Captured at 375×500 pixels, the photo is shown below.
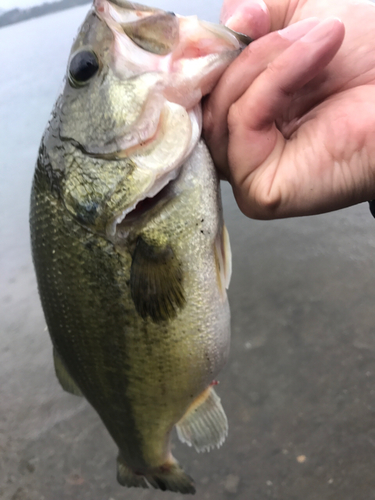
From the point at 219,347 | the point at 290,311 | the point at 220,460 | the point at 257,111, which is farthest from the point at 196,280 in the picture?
the point at 290,311

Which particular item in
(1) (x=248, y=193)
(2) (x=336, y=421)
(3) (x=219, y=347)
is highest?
(1) (x=248, y=193)

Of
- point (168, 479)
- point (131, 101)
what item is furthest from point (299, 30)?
point (168, 479)

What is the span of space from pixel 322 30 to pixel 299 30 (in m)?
0.07

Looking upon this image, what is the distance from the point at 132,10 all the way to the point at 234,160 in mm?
368

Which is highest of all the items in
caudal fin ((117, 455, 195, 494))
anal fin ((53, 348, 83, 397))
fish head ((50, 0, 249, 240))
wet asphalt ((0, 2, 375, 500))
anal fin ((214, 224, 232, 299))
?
fish head ((50, 0, 249, 240))

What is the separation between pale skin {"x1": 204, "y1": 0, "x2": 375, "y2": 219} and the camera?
2.27ft

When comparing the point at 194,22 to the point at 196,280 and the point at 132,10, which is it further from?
the point at 196,280

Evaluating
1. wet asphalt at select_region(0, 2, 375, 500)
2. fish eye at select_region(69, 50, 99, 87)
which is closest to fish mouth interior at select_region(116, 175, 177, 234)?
fish eye at select_region(69, 50, 99, 87)

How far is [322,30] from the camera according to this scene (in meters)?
0.64

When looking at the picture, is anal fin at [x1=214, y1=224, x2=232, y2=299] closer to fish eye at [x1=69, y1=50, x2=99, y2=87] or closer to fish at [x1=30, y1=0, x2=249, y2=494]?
fish at [x1=30, y1=0, x2=249, y2=494]

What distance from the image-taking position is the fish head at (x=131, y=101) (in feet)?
2.25

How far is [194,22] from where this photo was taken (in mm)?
686

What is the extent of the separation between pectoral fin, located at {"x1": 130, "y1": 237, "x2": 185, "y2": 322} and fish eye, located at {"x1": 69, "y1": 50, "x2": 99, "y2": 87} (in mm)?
362

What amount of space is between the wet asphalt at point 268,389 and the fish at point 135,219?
103 centimetres
